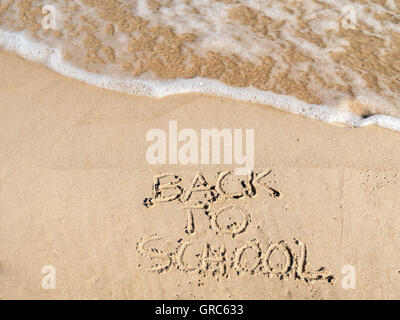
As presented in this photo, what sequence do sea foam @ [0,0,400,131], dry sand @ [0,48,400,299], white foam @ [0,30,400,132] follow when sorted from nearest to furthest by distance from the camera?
dry sand @ [0,48,400,299]
white foam @ [0,30,400,132]
sea foam @ [0,0,400,131]

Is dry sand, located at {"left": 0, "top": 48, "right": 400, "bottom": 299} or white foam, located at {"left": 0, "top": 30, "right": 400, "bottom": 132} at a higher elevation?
white foam, located at {"left": 0, "top": 30, "right": 400, "bottom": 132}

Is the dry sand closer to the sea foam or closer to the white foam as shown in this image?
the white foam

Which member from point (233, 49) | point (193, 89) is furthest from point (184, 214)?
point (233, 49)

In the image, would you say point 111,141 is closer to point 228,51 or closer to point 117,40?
point 117,40

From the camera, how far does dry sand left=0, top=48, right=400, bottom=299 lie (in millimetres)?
2471

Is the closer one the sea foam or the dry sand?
the dry sand

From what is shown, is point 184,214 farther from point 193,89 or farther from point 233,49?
point 233,49

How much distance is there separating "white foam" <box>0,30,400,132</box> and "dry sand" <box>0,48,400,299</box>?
0.14m

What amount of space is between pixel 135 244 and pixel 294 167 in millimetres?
1511

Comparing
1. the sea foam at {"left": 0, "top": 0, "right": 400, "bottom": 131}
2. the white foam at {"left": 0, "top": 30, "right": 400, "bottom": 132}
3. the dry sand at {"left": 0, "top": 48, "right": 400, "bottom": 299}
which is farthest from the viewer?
the sea foam at {"left": 0, "top": 0, "right": 400, "bottom": 131}

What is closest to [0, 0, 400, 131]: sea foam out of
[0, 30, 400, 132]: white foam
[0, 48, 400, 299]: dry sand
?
[0, 30, 400, 132]: white foam

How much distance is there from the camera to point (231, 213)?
104 inches

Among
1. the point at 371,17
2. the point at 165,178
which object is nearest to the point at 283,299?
the point at 165,178

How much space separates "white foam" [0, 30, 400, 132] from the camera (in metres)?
3.07
